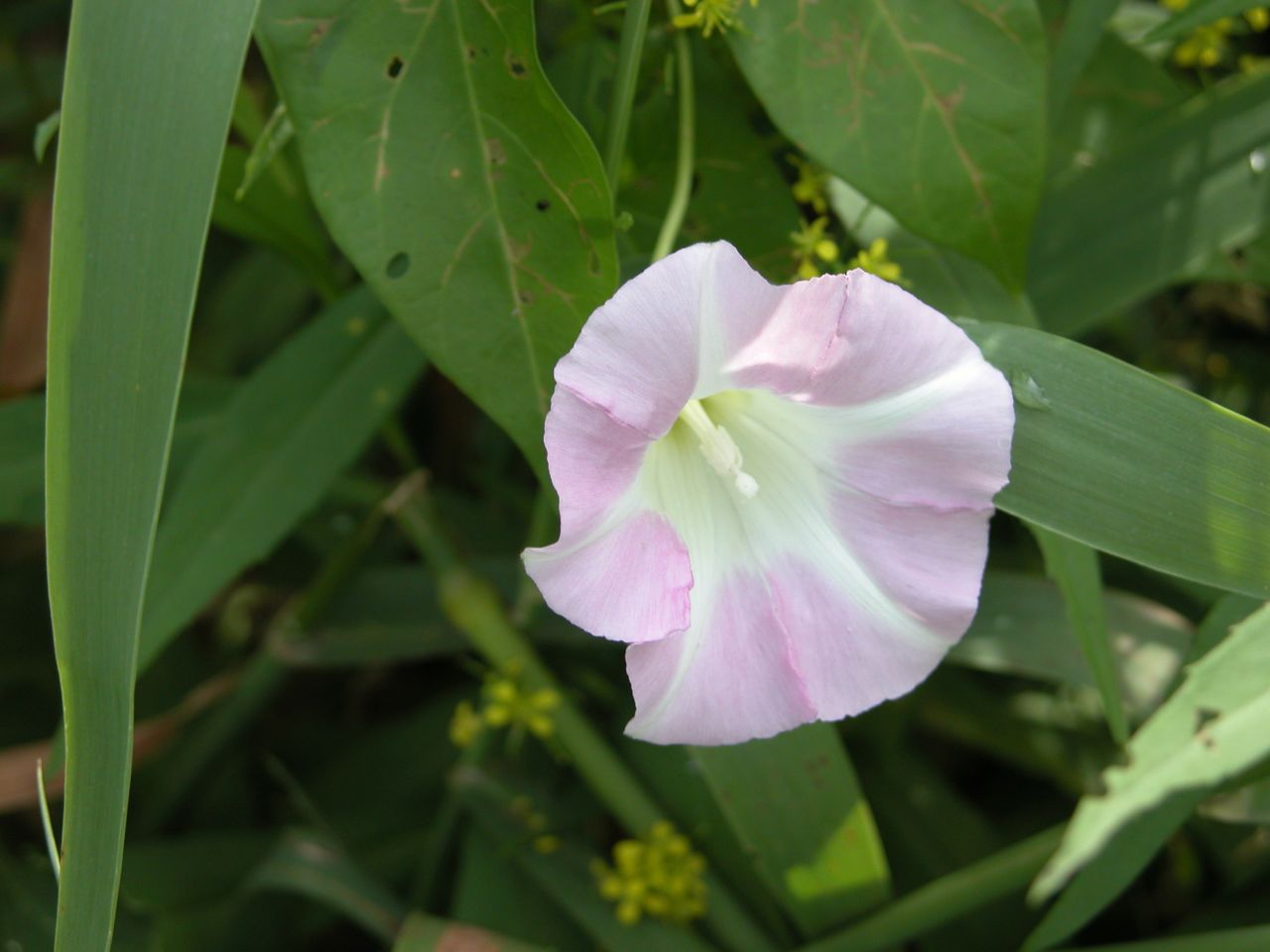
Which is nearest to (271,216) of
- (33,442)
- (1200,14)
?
(33,442)

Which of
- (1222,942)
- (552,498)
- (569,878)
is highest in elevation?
(552,498)

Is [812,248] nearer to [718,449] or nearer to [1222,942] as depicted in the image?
[718,449]

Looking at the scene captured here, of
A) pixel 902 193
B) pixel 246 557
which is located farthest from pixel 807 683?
pixel 246 557

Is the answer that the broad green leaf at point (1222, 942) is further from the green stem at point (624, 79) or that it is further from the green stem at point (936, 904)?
the green stem at point (624, 79)

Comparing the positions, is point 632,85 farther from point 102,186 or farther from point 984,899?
point 984,899

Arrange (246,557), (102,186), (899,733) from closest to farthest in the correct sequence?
(102,186)
(246,557)
(899,733)

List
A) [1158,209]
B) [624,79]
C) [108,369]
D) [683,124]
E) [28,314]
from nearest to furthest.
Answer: [108,369] → [624,79] → [683,124] → [1158,209] → [28,314]
